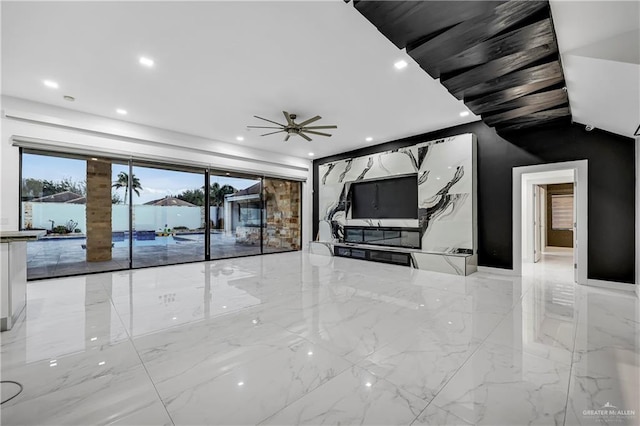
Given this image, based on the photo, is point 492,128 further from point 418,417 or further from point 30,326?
point 30,326

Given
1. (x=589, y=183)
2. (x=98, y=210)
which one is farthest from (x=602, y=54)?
(x=98, y=210)

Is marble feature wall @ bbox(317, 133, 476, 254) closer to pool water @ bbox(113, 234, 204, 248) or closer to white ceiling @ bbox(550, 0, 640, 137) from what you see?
white ceiling @ bbox(550, 0, 640, 137)

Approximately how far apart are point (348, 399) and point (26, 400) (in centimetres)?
201

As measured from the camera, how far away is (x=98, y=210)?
641 cm

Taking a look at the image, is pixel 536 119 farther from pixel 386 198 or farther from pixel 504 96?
pixel 386 198

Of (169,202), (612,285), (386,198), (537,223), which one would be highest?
(386,198)

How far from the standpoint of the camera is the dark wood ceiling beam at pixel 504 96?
3400 mm

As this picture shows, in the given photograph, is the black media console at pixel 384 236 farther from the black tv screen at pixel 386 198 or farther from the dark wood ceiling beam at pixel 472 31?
the dark wood ceiling beam at pixel 472 31

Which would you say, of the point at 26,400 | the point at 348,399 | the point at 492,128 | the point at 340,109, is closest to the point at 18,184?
the point at 26,400

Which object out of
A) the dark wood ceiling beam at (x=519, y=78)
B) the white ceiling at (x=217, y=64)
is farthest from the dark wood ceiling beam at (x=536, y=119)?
the dark wood ceiling beam at (x=519, y=78)

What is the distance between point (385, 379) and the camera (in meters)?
1.94

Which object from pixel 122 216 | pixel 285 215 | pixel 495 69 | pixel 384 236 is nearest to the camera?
pixel 495 69

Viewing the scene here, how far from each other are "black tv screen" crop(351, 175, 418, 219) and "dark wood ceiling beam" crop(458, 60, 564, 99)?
313 centimetres

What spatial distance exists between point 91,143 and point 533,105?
7631 millimetres
